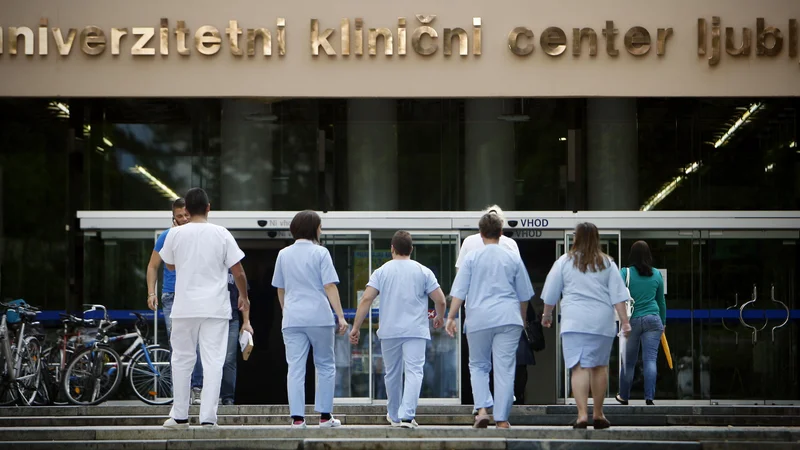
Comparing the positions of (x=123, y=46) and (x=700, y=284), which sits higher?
(x=123, y=46)

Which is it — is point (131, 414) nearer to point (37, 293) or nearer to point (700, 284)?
point (37, 293)

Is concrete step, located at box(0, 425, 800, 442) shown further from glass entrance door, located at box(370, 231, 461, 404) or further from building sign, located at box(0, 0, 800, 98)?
building sign, located at box(0, 0, 800, 98)

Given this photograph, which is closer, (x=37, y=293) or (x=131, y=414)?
(x=131, y=414)

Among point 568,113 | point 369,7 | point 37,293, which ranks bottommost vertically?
point 37,293

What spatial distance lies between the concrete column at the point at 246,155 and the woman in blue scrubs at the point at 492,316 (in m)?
7.24

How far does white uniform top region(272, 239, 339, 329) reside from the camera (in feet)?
35.9

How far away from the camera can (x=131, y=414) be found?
1362cm

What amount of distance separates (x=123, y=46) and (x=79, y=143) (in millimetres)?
1532

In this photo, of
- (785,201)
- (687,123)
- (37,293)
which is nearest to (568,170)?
(687,123)

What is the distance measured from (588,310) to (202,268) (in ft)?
10.1

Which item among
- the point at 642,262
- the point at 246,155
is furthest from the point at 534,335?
the point at 246,155

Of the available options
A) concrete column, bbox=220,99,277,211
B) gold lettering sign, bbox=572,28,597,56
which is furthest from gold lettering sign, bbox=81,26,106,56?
gold lettering sign, bbox=572,28,597,56

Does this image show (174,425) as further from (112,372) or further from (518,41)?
(518,41)

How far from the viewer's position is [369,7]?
1736cm
